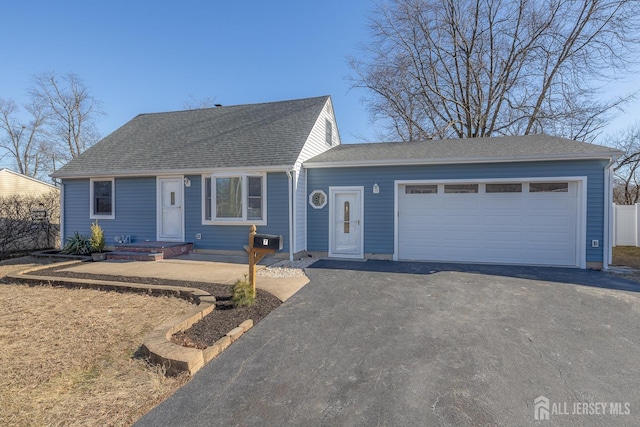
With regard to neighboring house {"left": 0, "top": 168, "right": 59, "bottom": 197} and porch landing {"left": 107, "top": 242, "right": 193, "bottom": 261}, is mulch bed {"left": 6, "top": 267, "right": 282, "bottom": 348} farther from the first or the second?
neighboring house {"left": 0, "top": 168, "right": 59, "bottom": 197}

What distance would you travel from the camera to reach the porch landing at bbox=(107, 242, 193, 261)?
909 cm

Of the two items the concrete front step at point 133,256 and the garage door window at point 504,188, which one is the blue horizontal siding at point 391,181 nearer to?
the garage door window at point 504,188

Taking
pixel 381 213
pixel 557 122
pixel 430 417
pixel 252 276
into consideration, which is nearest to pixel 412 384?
pixel 430 417

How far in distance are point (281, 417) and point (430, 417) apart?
44.6 inches

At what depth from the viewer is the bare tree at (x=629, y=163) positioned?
1781cm

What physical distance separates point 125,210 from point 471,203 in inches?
428

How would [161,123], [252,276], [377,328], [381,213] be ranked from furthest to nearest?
[161,123] < [381,213] < [252,276] < [377,328]

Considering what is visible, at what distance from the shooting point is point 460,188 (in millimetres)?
8844

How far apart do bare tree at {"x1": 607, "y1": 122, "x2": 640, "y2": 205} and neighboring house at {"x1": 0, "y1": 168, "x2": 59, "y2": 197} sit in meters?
29.7

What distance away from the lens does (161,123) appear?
1338cm

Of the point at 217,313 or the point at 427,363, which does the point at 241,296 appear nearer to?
the point at 217,313

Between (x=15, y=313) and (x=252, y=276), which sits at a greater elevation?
(x=252, y=276)

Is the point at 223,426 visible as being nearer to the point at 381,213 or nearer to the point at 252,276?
the point at 252,276

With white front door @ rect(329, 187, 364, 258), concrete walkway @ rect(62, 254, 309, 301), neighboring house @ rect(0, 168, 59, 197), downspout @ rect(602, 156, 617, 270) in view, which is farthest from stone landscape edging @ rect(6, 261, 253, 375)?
neighboring house @ rect(0, 168, 59, 197)
